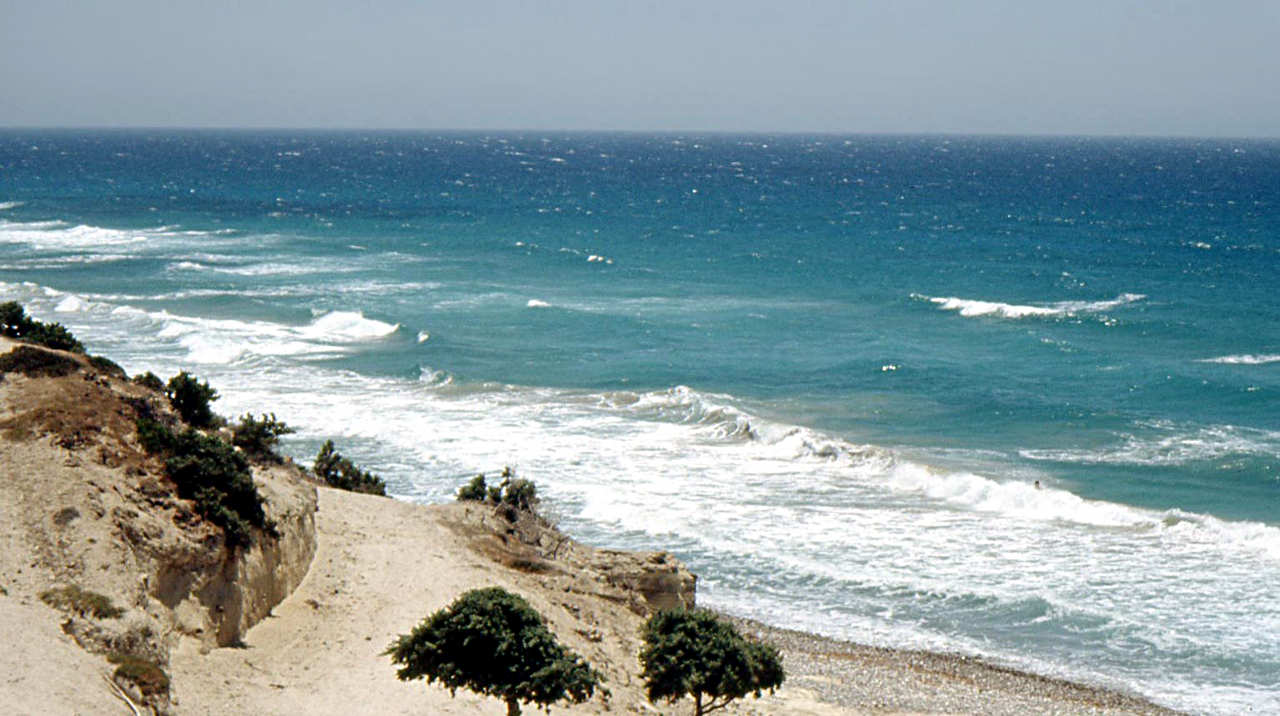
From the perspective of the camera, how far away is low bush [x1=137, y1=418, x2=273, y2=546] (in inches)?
731

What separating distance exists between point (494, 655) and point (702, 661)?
11.3 ft

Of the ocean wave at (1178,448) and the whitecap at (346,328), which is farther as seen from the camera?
the whitecap at (346,328)

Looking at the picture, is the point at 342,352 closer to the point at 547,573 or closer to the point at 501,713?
the point at 547,573

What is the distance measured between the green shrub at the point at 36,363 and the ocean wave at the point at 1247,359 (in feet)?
154

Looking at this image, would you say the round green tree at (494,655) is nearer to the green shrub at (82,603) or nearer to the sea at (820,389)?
the green shrub at (82,603)

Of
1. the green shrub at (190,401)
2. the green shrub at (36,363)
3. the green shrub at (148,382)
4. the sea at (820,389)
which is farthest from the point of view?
the sea at (820,389)

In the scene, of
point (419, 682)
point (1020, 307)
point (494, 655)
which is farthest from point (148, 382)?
point (1020, 307)

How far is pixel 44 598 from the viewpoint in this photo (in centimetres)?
1498

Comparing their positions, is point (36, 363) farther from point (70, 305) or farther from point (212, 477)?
point (70, 305)

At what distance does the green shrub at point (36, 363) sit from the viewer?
21094mm

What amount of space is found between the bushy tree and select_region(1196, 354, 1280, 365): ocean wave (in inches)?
1640

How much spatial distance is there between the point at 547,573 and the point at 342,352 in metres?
31.9

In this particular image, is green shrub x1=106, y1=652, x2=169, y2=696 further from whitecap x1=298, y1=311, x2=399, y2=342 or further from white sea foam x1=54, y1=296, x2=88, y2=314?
white sea foam x1=54, y1=296, x2=88, y2=314

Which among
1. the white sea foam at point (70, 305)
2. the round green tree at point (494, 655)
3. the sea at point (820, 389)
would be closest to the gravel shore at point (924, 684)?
the sea at point (820, 389)
